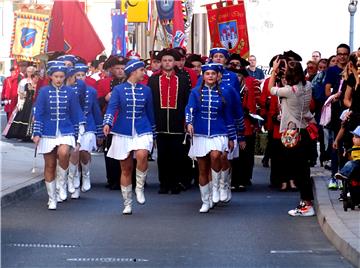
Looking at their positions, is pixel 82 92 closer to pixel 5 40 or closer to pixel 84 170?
pixel 84 170

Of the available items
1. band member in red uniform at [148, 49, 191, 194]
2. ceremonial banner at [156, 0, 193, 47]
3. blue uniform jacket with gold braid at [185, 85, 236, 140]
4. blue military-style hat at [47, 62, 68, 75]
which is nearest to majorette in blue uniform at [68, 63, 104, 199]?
band member in red uniform at [148, 49, 191, 194]

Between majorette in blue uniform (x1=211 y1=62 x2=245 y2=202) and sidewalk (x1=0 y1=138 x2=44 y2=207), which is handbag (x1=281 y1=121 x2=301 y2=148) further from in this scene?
sidewalk (x1=0 y1=138 x2=44 y2=207)

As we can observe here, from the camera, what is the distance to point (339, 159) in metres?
16.0

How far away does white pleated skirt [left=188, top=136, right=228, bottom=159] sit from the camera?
49.6ft

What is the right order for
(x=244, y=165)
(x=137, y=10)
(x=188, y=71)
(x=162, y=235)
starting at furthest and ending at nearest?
(x=137, y=10), (x=244, y=165), (x=188, y=71), (x=162, y=235)

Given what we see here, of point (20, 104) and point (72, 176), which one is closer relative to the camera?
point (72, 176)

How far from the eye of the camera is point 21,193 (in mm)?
16578

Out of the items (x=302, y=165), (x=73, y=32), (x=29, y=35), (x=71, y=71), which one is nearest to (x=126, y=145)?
(x=302, y=165)

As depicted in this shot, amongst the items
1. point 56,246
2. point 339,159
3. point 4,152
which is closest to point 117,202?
point 339,159

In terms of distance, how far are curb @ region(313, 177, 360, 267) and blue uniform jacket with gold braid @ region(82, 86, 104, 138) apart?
A: 3.36 meters

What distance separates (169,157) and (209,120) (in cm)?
295

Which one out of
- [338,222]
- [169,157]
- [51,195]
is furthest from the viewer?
[169,157]

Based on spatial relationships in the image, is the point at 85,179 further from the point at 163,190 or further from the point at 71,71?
the point at 71,71

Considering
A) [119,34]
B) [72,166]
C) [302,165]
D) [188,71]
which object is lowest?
[72,166]
